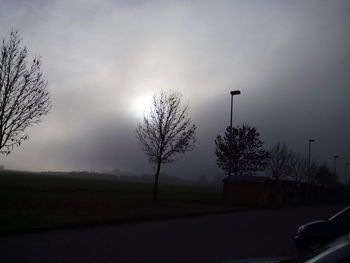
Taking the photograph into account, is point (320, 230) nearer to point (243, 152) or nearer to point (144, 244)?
point (144, 244)

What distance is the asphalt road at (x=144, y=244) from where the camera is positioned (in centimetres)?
1129

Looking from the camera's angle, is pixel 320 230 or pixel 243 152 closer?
pixel 320 230

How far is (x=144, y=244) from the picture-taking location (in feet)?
44.8

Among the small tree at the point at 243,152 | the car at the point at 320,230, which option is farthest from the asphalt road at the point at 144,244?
the small tree at the point at 243,152

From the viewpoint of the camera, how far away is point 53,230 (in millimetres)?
16016

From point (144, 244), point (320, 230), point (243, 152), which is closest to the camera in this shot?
point (320, 230)

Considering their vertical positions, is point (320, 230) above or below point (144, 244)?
above

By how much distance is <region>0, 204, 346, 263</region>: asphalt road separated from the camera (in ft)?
37.0

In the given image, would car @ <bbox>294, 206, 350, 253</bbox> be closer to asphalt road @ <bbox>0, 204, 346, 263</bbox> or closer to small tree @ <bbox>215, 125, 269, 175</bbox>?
asphalt road @ <bbox>0, 204, 346, 263</bbox>

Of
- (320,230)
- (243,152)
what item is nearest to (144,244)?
(320,230)

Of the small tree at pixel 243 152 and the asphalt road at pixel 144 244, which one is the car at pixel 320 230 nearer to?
the asphalt road at pixel 144 244

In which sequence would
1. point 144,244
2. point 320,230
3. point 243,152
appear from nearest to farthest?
point 320,230, point 144,244, point 243,152

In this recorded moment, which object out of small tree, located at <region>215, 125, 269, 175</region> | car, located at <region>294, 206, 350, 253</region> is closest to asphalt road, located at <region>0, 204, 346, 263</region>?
car, located at <region>294, 206, 350, 253</region>

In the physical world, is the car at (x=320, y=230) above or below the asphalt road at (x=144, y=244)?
above
